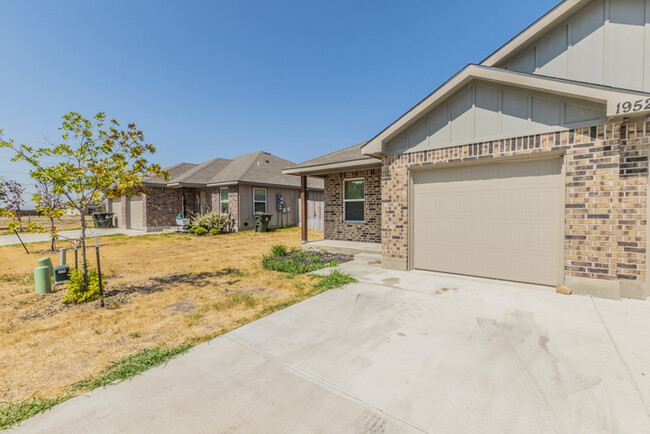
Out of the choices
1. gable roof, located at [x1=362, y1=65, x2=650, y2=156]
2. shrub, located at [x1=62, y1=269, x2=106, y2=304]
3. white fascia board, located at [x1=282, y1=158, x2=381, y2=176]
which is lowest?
shrub, located at [x1=62, y1=269, x2=106, y2=304]

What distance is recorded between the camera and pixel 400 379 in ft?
8.32

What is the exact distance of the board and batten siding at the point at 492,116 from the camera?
15.8 ft

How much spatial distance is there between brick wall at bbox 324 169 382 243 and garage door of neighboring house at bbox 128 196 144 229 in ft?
45.0

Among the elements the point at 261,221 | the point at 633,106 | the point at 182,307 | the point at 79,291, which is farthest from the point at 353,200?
the point at 79,291

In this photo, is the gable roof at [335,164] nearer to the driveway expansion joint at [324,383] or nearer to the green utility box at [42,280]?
the driveway expansion joint at [324,383]

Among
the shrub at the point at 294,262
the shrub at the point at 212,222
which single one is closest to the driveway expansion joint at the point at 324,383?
the shrub at the point at 294,262

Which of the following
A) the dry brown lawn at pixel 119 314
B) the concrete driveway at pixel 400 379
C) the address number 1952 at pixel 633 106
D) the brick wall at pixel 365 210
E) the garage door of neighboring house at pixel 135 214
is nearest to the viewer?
the concrete driveway at pixel 400 379

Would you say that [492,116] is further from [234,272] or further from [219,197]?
[219,197]

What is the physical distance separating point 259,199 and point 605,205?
637 inches

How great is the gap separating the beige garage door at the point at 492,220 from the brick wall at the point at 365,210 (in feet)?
11.1

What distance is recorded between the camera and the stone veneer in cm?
446

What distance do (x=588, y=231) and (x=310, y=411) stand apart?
212 inches

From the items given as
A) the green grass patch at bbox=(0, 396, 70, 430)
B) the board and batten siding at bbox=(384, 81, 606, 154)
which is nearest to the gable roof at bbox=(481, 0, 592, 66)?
the board and batten siding at bbox=(384, 81, 606, 154)

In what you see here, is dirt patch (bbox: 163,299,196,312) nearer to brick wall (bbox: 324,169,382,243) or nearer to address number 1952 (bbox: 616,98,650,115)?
brick wall (bbox: 324,169,382,243)
